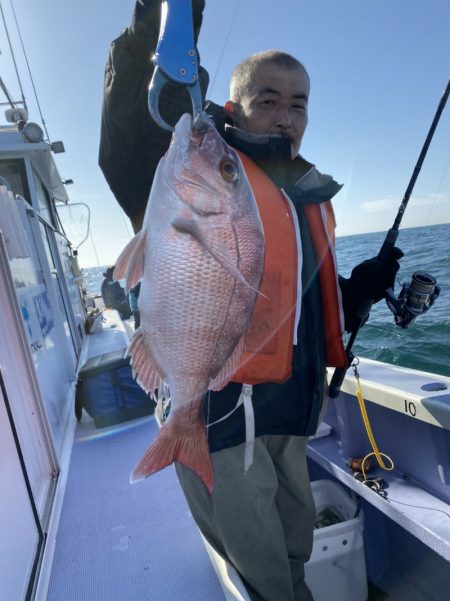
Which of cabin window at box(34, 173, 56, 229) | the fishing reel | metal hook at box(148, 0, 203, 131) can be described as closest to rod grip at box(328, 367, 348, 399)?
the fishing reel

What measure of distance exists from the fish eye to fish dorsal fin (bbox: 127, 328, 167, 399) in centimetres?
54

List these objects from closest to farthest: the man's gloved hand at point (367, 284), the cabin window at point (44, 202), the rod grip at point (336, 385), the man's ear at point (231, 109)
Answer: the man's ear at point (231, 109)
the man's gloved hand at point (367, 284)
the rod grip at point (336, 385)
the cabin window at point (44, 202)

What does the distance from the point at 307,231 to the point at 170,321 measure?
85 centimetres

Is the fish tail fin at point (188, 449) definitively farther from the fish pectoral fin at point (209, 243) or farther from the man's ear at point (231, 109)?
the man's ear at point (231, 109)

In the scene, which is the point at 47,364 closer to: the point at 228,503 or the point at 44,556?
the point at 44,556

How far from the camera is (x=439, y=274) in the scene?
12852 mm

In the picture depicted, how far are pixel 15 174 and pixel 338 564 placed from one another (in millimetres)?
5728

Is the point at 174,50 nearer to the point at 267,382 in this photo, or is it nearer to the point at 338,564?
the point at 267,382

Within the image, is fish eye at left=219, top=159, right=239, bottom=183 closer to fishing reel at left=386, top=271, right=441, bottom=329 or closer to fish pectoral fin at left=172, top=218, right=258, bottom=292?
fish pectoral fin at left=172, top=218, right=258, bottom=292

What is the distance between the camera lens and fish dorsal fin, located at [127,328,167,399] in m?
1.35

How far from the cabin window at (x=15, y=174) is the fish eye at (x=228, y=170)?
5212 mm

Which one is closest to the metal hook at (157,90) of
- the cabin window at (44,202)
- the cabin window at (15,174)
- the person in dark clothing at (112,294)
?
the cabin window at (15,174)

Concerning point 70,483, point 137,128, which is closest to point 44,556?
point 70,483

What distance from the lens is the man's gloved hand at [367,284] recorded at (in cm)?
216
